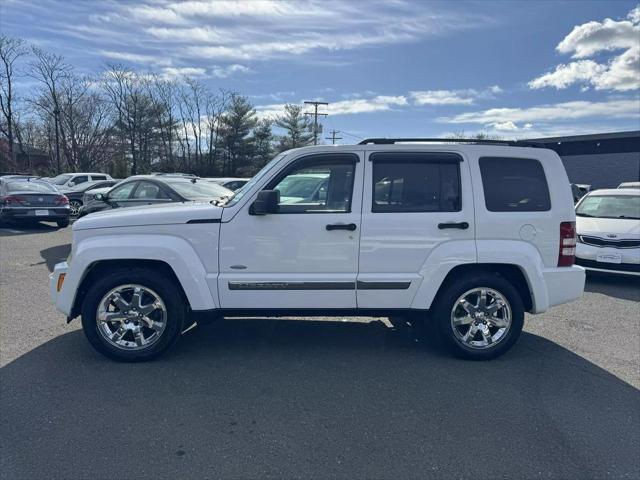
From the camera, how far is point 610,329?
5355mm

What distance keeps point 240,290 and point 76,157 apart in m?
48.6

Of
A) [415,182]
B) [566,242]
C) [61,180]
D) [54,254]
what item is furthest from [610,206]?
[61,180]

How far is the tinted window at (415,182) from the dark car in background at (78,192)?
1592 centimetres

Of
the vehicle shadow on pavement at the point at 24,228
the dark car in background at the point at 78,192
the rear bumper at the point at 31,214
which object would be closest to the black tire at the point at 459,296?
the vehicle shadow on pavement at the point at 24,228

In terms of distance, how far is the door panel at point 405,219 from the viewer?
13.6 ft

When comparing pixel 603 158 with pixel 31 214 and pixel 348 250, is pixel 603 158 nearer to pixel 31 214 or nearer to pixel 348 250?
pixel 31 214

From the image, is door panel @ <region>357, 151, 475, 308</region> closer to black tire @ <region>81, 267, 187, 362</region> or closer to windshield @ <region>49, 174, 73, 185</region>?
black tire @ <region>81, 267, 187, 362</region>

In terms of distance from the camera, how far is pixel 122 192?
32.2 ft

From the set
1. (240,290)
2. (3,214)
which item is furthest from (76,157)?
(240,290)

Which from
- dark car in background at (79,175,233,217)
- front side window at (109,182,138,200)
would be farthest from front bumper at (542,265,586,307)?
front side window at (109,182,138,200)

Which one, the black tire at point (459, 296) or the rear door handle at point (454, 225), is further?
the black tire at point (459, 296)

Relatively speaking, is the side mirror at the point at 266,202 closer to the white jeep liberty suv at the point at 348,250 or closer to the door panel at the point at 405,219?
the white jeep liberty suv at the point at 348,250

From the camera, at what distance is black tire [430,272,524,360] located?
4.27 meters

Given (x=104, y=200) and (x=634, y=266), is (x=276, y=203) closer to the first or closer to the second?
(x=634, y=266)
